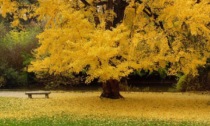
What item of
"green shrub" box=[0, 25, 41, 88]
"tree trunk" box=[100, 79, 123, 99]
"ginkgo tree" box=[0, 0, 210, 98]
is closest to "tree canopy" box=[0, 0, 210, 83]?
"ginkgo tree" box=[0, 0, 210, 98]

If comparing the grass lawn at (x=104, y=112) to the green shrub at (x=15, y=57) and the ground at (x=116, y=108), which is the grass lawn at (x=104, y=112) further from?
the green shrub at (x=15, y=57)

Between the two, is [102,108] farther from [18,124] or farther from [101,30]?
[18,124]

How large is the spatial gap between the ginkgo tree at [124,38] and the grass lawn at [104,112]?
5.47ft

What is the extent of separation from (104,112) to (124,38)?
3.56 meters

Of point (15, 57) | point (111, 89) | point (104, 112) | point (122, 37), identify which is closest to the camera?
point (104, 112)

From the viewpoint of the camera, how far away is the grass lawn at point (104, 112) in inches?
667

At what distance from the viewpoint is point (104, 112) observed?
66.1ft

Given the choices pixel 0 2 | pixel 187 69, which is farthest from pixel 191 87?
pixel 0 2

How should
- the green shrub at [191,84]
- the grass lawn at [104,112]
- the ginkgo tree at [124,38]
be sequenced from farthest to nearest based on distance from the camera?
the green shrub at [191,84] < the ginkgo tree at [124,38] < the grass lawn at [104,112]

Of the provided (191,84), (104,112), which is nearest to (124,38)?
(104,112)

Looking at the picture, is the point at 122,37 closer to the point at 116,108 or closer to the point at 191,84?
the point at 116,108

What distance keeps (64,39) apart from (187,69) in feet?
19.8

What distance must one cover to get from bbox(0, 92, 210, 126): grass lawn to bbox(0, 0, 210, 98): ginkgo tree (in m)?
1.67

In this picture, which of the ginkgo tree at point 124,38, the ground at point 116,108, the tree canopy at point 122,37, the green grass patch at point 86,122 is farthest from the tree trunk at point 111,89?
the green grass patch at point 86,122
